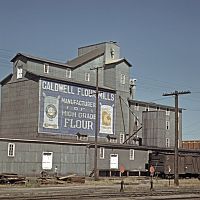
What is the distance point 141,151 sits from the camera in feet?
205

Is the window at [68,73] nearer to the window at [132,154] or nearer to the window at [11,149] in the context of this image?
the window at [132,154]

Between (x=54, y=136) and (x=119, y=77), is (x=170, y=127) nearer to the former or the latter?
(x=119, y=77)

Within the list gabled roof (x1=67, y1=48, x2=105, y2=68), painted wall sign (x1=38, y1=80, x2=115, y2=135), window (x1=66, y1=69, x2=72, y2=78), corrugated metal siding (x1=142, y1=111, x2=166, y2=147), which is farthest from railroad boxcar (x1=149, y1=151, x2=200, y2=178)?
gabled roof (x1=67, y1=48, x2=105, y2=68)

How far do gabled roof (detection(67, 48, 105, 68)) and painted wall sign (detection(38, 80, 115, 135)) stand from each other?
18.6 ft

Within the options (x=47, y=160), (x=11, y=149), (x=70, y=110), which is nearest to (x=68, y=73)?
(x=70, y=110)

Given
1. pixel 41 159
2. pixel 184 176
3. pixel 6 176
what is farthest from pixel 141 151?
pixel 6 176

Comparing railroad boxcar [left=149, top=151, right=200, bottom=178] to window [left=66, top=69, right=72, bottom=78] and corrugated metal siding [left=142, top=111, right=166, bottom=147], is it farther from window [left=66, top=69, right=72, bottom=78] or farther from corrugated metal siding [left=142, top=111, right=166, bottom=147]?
window [left=66, top=69, right=72, bottom=78]

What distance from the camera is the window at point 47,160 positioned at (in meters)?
49.9

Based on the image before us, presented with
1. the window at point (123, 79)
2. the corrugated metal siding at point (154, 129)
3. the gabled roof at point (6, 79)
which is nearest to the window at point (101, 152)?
the window at point (123, 79)

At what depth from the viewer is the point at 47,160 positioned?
165ft

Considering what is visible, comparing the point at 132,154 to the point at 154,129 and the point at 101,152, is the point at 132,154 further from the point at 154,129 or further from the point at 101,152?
the point at 154,129

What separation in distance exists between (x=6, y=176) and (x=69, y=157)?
1415cm

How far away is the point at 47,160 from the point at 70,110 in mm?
12965

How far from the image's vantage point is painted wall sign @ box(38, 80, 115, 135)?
5903 cm
